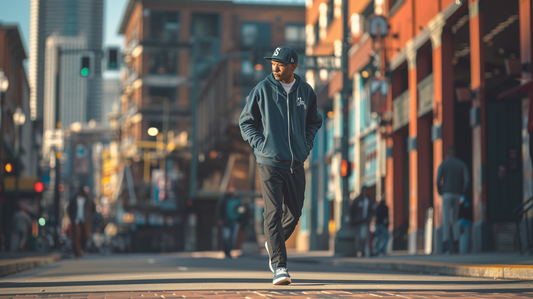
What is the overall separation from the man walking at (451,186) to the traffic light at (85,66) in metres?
13.1

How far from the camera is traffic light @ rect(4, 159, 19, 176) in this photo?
26.3m

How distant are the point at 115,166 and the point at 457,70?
89.2 meters

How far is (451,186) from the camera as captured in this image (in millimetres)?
15648

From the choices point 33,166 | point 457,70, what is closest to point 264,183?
point 457,70

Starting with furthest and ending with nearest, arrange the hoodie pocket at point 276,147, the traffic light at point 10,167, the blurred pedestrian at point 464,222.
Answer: the traffic light at point 10,167, the blurred pedestrian at point 464,222, the hoodie pocket at point 276,147

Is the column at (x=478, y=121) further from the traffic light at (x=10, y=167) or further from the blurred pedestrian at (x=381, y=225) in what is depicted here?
the traffic light at (x=10, y=167)

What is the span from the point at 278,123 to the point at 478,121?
1208 centimetres

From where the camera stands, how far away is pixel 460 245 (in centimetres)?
1755

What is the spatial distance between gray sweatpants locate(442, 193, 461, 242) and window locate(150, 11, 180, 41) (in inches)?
2740

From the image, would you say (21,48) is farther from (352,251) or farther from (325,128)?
(352,251)

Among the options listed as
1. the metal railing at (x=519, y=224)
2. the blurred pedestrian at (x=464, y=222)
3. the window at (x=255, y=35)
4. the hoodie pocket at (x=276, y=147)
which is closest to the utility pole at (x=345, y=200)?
the blurred pedestrian at (x=464, y=222)

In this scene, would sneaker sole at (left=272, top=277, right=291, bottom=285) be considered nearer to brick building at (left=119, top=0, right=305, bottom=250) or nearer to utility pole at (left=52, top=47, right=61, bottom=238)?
utility pole at (left=52, top=47, right=61, bottom=238)

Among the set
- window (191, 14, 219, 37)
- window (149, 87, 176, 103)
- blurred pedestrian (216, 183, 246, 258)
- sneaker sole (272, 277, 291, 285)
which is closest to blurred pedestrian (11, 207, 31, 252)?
blurred pedestrian (216, 183, 246, 258)

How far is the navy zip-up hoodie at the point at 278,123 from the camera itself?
732cm
